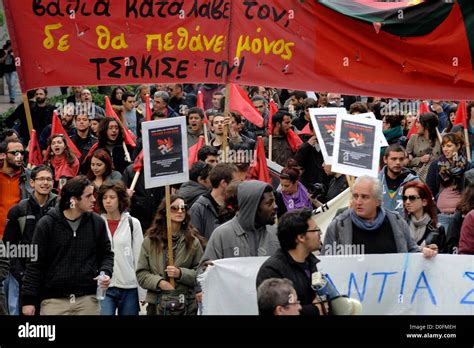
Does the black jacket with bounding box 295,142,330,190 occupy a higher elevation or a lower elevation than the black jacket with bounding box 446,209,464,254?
higher

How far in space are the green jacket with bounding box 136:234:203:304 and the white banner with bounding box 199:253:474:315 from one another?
2.24 feet

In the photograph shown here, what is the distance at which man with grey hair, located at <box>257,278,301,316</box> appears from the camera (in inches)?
332

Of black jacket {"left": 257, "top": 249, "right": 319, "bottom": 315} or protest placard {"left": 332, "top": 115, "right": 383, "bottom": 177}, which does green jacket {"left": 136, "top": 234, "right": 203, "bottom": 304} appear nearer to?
protest placard {"left": 332, "top": 115, "right": 383, "bottom": 177}

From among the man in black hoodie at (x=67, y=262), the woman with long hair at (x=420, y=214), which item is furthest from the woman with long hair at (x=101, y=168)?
the woman with long hair at (x=420, y=214)

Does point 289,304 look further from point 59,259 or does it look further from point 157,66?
point 157,66

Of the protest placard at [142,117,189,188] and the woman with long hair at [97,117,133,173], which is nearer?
the protest placard at [142,117,189,188]

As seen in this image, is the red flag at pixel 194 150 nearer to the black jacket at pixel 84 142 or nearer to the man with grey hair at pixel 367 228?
the black jacket at pixel 84 142

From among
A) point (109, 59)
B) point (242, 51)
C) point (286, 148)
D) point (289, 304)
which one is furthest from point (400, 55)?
point (289, 304)

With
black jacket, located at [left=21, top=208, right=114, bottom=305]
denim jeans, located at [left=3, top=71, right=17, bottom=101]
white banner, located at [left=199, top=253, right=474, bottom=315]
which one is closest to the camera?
white banner, located at [left=199, top=253, right=474, bottom=315]

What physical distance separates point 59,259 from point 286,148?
6.80 meters

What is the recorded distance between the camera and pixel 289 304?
8.48 meters

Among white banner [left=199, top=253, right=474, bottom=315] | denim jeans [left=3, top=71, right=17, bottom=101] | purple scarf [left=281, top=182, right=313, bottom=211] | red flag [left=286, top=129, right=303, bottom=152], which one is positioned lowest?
white banner [left=199, top=253, right=474, bottom=315]

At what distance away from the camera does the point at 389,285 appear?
11.2 m

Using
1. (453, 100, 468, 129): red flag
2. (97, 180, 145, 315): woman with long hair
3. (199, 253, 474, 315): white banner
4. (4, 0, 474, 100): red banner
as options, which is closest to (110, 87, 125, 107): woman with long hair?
(453, 100, 468, 129): red flag
